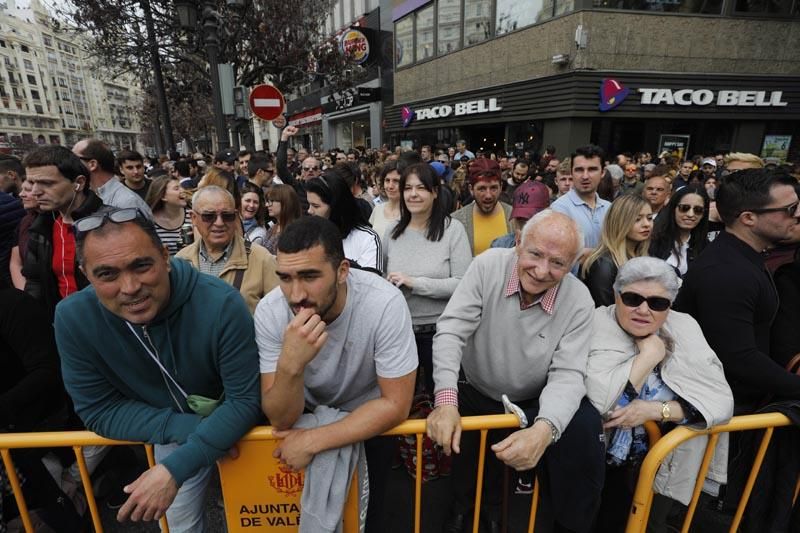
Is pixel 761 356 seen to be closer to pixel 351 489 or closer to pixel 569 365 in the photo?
pixel 569 365

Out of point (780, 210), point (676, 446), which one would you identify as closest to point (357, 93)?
point (780, 210)

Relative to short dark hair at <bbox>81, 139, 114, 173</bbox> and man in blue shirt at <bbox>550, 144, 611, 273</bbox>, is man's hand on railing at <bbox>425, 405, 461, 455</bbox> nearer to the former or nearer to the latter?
man in blue shirt at <bbox>550, 144, 611, 273</bbox>

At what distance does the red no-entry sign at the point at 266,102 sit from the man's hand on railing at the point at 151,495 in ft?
20.7

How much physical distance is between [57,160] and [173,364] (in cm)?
216

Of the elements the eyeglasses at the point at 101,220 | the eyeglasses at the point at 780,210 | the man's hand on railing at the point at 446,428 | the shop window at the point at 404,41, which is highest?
the shop window at the point at 404,41

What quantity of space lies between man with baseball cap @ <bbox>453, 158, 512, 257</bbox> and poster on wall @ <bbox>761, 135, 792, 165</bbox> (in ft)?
55.9

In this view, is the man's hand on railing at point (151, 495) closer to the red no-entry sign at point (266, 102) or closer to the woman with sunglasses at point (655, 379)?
the woman with sunglasses at point (655, 379)

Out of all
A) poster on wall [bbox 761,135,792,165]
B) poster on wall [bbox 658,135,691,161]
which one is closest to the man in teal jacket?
poster on wall [bbox 658,135,691,161]

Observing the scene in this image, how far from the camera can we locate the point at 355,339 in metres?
1.79

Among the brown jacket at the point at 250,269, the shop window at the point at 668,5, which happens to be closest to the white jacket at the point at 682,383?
the brown jacket at the point at 250,269

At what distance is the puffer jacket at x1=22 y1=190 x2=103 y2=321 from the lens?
9.24ft

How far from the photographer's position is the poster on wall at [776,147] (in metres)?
14.7

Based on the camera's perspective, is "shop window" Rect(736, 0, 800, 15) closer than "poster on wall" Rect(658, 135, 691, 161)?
Yes

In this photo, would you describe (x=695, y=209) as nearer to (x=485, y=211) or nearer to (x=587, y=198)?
(x=587, y=198)
